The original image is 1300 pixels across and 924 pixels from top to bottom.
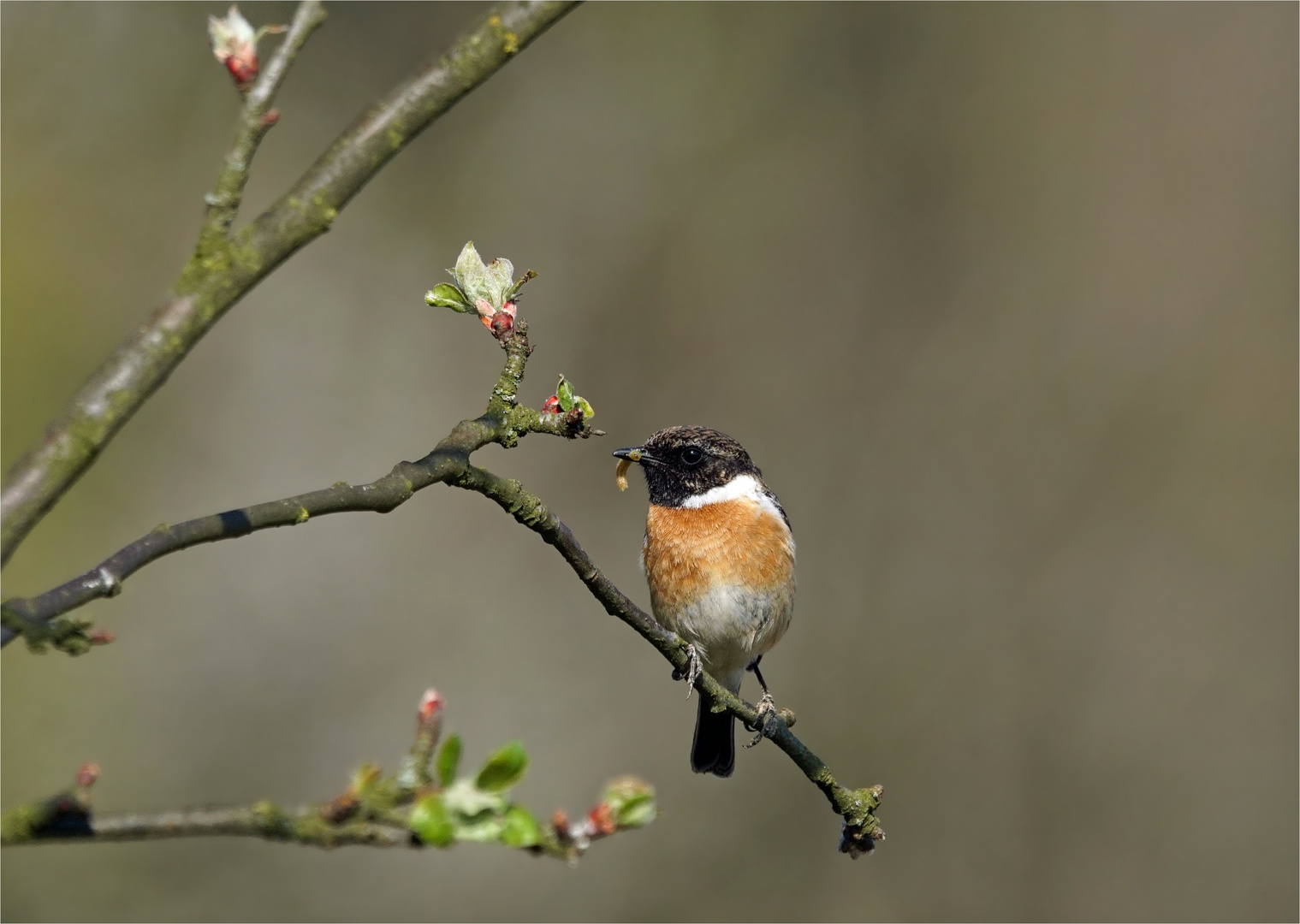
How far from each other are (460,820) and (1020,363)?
915cm

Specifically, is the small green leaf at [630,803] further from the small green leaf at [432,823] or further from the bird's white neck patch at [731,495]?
the bird's white neck patch at [731,495]

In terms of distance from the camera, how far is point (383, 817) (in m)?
1.66

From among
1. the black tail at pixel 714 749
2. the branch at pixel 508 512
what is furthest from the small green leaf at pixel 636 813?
the black tail at pixel 714 749

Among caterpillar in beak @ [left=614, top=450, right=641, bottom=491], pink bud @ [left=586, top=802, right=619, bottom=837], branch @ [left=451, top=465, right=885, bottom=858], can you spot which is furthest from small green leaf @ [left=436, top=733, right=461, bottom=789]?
caterpillar in beak @ [left=614, top=450, right=641, bottom=491]

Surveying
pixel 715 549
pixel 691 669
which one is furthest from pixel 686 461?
pixel 691 669

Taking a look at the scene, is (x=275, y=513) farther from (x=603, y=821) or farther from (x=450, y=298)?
(x=450, y=298)

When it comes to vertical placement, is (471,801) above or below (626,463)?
below

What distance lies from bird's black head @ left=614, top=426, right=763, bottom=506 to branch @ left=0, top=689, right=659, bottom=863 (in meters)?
3.40

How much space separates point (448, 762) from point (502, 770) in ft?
0.30

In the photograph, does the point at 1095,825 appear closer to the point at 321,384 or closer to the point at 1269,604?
the point at 1269,604

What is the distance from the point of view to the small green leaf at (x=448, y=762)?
65.3 inches

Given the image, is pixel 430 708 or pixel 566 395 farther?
pixel 566 395

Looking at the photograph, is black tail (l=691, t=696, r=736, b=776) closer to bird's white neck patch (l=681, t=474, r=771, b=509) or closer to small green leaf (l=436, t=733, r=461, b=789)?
bird's white neck patch (l=681, t=474, r=771, b=509)

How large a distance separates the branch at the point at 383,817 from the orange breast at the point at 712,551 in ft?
10.5
